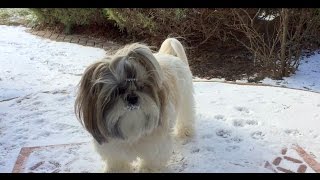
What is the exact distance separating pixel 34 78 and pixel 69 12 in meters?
2.44

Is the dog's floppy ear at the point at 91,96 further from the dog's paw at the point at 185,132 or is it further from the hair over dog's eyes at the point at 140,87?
the dog's paw at the point at 185,132

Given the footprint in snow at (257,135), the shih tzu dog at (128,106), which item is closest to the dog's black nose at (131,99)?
the shih tzu dog at (128,106)

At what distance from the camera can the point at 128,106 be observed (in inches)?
86.6

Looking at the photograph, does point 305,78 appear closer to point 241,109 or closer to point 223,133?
point 241,109

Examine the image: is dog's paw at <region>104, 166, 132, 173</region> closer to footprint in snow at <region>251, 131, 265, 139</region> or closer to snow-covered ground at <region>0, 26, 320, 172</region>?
snow-covered ground at <region>0, 26, 320, 172</region>

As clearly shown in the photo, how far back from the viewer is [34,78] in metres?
5.80

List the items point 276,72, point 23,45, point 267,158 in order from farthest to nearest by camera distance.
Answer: point 23,45, point 276,72, point 267,158

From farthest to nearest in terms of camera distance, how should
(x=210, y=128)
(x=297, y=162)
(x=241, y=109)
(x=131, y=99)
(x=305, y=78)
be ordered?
(x=305, y=78), (x=241, y=109), (x=210, y=128), (x=297, y=162), (x=131, y=99)

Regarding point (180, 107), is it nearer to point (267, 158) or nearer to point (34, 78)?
point (267, 158)

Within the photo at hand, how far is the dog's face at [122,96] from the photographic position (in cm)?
220

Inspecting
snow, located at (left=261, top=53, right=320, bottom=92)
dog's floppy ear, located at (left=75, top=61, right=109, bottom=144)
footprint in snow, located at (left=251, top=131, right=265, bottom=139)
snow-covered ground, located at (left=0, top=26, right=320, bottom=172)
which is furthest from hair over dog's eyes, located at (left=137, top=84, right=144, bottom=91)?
snow, located at (left=261, top=53, right=320, bottom=92)

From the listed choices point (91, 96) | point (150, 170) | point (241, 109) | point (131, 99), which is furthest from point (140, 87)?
point (241, 109)

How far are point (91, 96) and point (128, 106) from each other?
0.78 feet

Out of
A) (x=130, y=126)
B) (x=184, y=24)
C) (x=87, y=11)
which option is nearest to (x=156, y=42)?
(x=184, y=24)
